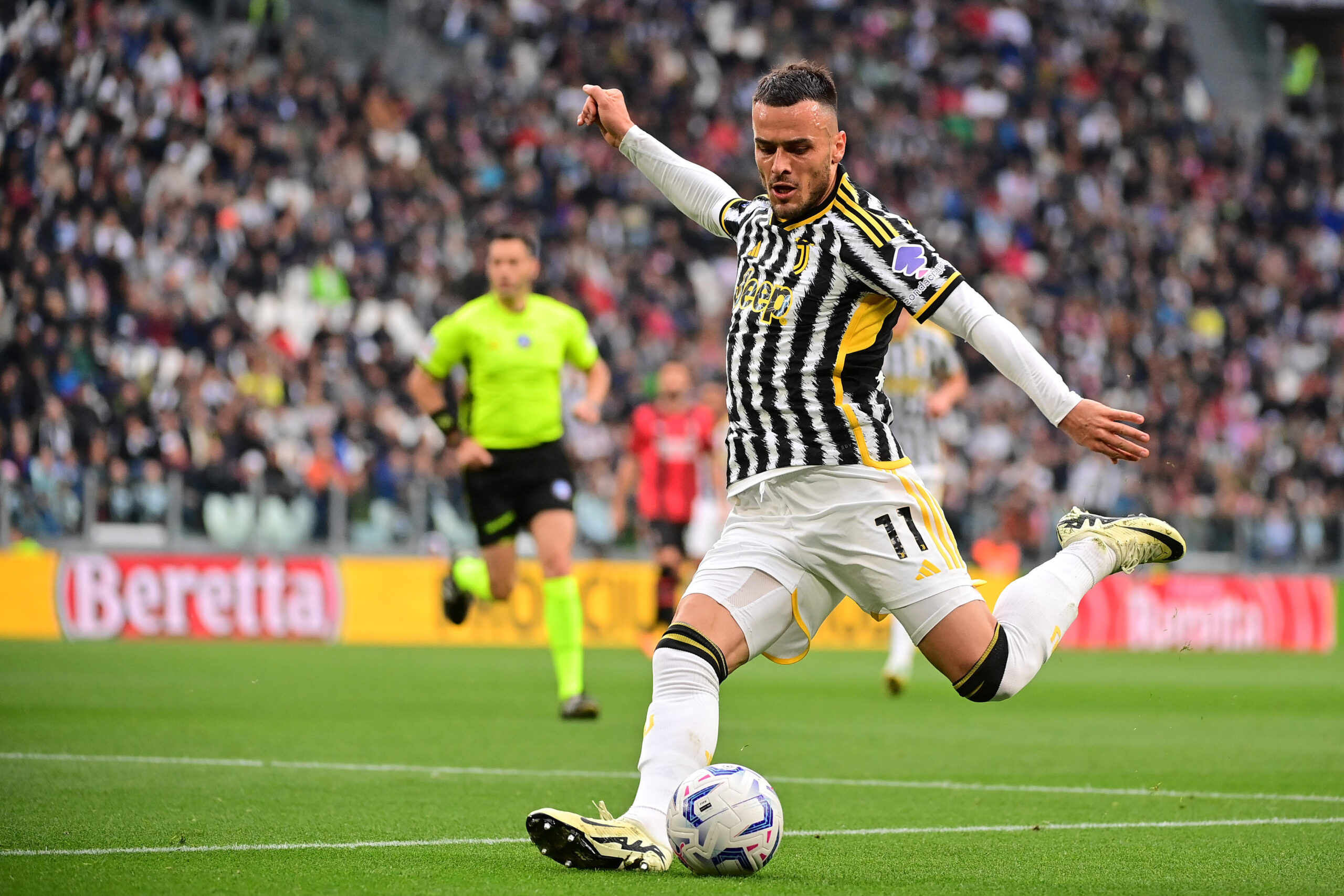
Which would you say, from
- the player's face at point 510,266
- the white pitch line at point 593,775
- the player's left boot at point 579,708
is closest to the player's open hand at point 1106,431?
the white pitch line at point 593,775

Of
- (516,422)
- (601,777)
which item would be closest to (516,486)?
(516,422)

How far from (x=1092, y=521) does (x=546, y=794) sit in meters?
2.33

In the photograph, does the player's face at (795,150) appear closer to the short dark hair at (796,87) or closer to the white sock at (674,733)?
the short dark hair at (796,87)

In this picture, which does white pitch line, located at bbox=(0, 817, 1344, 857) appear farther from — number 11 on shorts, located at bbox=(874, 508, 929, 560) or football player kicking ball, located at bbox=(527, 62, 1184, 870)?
number 11 on shorts, located at bbox=(874, 508, 929, 560)

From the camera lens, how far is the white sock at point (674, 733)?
4.94 m

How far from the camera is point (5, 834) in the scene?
213 inches

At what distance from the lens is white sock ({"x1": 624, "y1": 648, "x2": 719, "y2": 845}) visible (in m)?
4.94

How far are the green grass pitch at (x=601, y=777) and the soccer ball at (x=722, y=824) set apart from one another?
87mm

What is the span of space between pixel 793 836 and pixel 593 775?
175 centimetres

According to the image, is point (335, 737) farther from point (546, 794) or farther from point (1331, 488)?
point (1331, 488)

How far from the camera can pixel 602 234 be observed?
26312mm

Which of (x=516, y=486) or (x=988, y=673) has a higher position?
(x=516, y=486)

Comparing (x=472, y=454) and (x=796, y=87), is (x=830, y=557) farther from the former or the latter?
(x=472, y=454)

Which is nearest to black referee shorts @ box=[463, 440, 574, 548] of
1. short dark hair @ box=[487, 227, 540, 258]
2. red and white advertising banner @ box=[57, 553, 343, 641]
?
short dark hair @ box=[487, 227, 540, 258]
